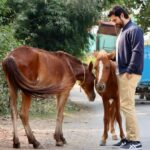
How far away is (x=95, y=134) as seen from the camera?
13406 millimetres

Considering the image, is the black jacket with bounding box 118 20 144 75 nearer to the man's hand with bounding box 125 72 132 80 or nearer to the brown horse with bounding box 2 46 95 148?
the man's hand with bounding box 125 72 132 80

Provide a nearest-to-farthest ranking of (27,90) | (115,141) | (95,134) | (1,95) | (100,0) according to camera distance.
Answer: (27,90) → (115,141) → (95,134) → (1,95) → (100,0)

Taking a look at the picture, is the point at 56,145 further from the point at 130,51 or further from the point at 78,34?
the point at 78,34

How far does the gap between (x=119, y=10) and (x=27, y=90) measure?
2170mm

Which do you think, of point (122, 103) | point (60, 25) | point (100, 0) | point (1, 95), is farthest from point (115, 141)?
point (100, 0)

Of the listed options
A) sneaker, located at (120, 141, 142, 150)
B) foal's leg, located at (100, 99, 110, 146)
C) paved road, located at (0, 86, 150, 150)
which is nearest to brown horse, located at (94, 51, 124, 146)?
foal's leg, located at (100, 99, 110, 146)

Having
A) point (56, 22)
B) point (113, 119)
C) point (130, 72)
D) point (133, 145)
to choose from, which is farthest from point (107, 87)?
point (56, 22)

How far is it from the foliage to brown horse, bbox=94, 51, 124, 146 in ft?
35.6

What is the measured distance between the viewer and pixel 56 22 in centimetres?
2195

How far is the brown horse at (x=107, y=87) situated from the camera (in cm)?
1056

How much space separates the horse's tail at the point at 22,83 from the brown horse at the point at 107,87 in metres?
0.82

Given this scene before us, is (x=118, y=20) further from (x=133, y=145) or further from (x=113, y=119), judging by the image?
(x=113, y=119)

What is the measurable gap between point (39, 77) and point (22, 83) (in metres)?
0.66

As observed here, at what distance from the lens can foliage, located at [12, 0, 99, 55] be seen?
72.4ft
